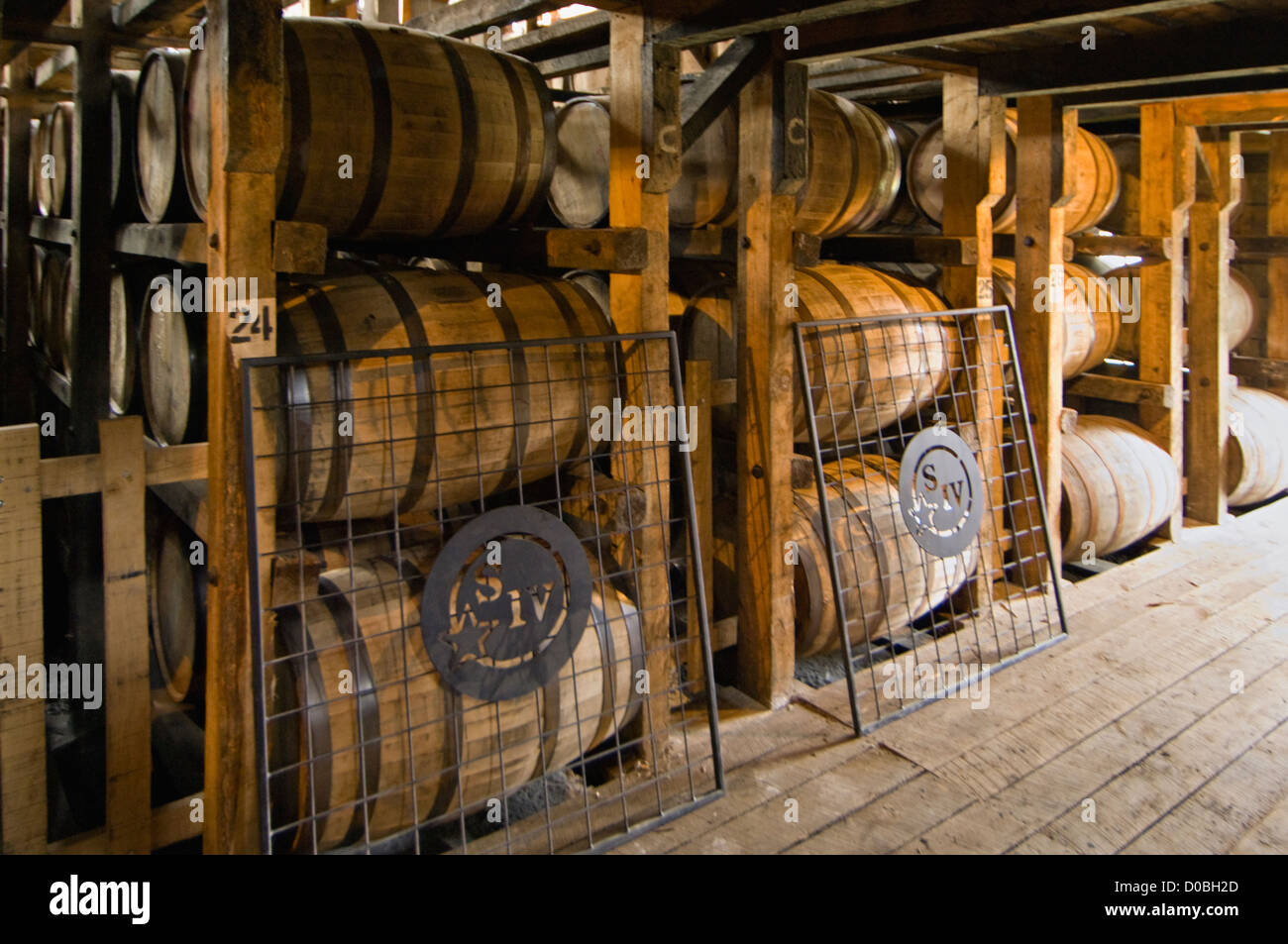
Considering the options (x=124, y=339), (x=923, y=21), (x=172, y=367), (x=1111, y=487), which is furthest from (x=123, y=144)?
(x=1111, y=487)

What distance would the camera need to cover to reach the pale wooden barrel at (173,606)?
355 centimetres

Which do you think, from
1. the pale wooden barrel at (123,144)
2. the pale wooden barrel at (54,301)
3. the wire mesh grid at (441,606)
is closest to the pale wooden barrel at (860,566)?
the wire mesh grid at (441,606)

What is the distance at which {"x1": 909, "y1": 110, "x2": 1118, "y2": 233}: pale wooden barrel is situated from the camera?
5.11 m

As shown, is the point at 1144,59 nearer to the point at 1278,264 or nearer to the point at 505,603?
the point at 505,603

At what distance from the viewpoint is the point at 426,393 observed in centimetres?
286

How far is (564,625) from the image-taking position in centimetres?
301

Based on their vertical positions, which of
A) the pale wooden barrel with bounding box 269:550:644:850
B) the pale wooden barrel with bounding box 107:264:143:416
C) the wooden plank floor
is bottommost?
the wooden plank floor

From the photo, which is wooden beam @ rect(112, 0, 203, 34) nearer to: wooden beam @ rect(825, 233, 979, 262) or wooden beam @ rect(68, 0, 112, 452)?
wooden beam @ rect(68, 0, 112, 452)

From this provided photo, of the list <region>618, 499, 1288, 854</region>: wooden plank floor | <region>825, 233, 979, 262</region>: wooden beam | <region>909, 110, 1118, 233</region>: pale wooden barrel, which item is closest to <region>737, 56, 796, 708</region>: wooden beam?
<region>618, 499, 1288, 854</region>: wooden plank floor

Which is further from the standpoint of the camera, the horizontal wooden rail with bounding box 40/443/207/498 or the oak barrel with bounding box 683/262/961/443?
the oak barrel with bounding box 683/262/961/443

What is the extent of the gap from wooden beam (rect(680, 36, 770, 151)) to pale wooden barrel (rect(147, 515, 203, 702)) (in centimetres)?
235

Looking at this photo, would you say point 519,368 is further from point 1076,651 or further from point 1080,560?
point 1080,560

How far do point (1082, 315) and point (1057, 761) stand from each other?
3356mm

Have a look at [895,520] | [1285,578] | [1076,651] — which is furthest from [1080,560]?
[895,520]
